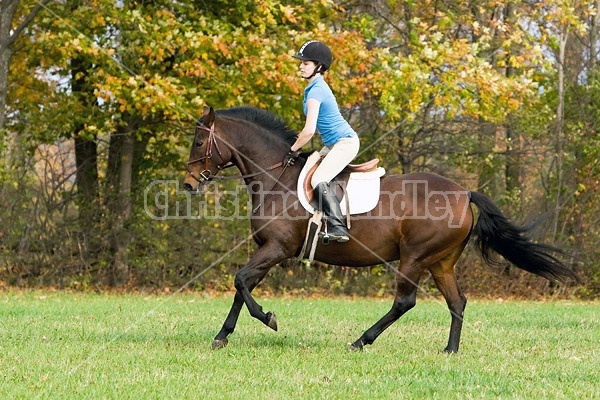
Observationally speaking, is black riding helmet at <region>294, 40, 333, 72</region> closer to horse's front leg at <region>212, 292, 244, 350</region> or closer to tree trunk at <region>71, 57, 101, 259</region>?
horse's front leg at <region>212, 292, 244, 350</region>

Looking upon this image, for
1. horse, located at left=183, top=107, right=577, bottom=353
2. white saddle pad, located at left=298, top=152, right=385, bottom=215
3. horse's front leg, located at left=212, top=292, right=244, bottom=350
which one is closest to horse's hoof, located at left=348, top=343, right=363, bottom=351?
horse, located at left=183, top=107, right=577, bottom=353

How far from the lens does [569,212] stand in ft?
64.4

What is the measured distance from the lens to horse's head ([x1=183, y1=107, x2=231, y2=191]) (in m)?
8.73

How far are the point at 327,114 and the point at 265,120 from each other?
2.77 ft

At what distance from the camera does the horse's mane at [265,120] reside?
9.00 meters

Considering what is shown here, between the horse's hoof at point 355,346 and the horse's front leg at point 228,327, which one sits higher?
the horse's front leg at point 228,327

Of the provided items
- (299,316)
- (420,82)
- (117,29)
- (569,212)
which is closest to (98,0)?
(117,29)

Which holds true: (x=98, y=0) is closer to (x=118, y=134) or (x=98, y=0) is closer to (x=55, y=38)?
(x=55, y=38)

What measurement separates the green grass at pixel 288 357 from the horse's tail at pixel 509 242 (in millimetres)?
848

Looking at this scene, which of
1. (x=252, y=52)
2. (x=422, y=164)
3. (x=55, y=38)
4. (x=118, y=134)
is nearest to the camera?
(x=55, y=38)

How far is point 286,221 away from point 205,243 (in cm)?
948

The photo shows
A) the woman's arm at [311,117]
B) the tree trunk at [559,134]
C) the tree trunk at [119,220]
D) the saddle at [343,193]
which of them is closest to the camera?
the woman's arm at [311,117]

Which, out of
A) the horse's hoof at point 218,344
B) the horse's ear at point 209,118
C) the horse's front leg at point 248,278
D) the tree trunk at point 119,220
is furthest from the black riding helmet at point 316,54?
the tree trunk at point 119,220

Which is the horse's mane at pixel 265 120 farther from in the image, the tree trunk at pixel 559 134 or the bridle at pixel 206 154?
the tree trunk at pixel 559 134
